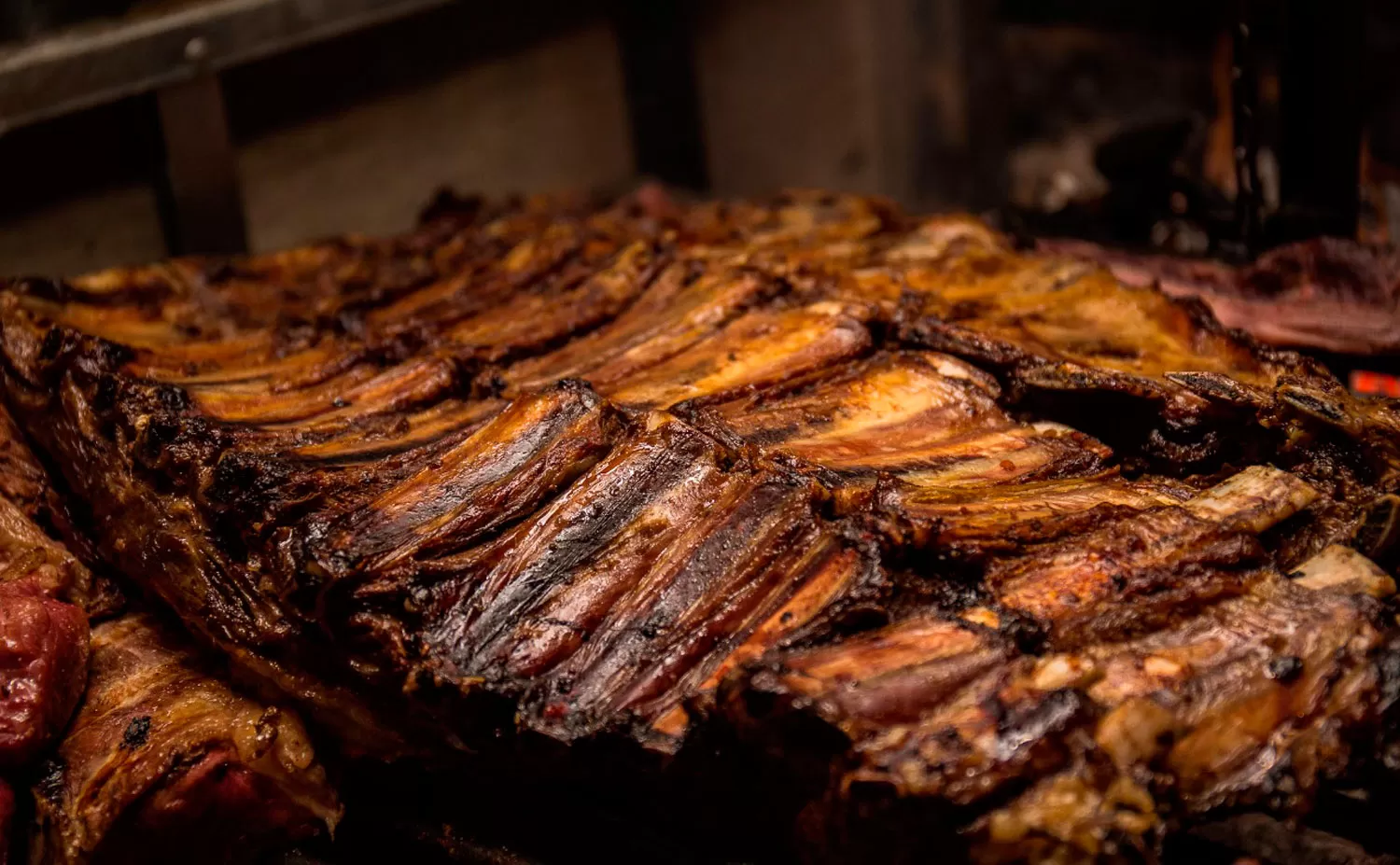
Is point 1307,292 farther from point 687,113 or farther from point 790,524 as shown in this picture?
point 687,113

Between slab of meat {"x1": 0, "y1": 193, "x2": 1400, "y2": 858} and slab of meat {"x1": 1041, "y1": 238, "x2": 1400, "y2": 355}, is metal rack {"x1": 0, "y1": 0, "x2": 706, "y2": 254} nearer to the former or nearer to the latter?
slab of meat {"x1": 0, "y1": 193, "x2": 1400, "y2": 858}

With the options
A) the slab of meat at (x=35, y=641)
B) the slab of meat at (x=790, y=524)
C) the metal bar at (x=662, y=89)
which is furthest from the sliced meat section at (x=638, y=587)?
the metal bar at (x=662, y=89)

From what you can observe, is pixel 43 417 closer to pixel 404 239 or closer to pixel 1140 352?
pixel 404 239

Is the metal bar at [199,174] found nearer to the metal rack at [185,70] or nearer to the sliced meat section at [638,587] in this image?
the metal rack at [185,70]

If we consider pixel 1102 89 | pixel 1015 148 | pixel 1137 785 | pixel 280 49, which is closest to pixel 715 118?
pixel 1015 148

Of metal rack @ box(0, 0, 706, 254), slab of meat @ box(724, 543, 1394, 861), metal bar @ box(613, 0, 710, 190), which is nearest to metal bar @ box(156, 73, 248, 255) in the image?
metal rack @ box(0, 0, 706, 254)

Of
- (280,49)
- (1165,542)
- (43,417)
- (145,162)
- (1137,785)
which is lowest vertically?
(1137,785)
